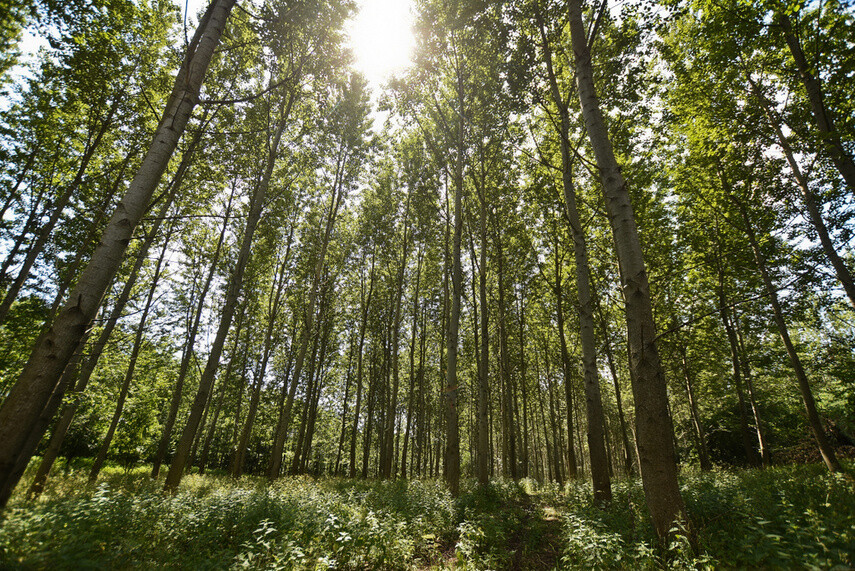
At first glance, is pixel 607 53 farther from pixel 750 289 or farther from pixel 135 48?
pixel 135 48

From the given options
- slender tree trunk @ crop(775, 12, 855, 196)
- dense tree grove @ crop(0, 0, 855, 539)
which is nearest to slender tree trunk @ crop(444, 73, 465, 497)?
dense tree grove @ crop(0, 0, 855, 539)

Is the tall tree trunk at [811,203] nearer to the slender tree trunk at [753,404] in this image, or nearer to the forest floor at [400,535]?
the forest floor at [400,535]

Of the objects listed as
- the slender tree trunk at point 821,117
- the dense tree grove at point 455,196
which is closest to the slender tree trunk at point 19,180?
the dense tree grove at point 455,196

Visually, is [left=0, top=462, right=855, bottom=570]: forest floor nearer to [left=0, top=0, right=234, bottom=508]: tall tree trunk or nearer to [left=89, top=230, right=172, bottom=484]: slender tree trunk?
[left=0, top=0, right=234, bottom=508]: tall tree trunk

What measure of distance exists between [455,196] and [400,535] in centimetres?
1151

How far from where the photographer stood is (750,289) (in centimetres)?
1501

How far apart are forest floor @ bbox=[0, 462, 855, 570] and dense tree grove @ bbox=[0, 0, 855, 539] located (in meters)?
0.75

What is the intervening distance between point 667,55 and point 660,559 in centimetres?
1206

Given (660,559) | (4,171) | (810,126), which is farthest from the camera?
(4,171)

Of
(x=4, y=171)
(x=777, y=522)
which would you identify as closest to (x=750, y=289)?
(x=777, y=522)

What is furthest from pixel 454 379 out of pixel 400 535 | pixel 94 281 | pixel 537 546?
pixel 94 281

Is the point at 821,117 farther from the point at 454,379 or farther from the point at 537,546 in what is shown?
the point at 454,379

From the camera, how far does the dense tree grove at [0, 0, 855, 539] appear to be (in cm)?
454

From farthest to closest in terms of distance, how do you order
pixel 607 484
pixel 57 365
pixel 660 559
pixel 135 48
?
pixel 135 48
pixel 607 484
pixel 660 559
pixel 57 365
